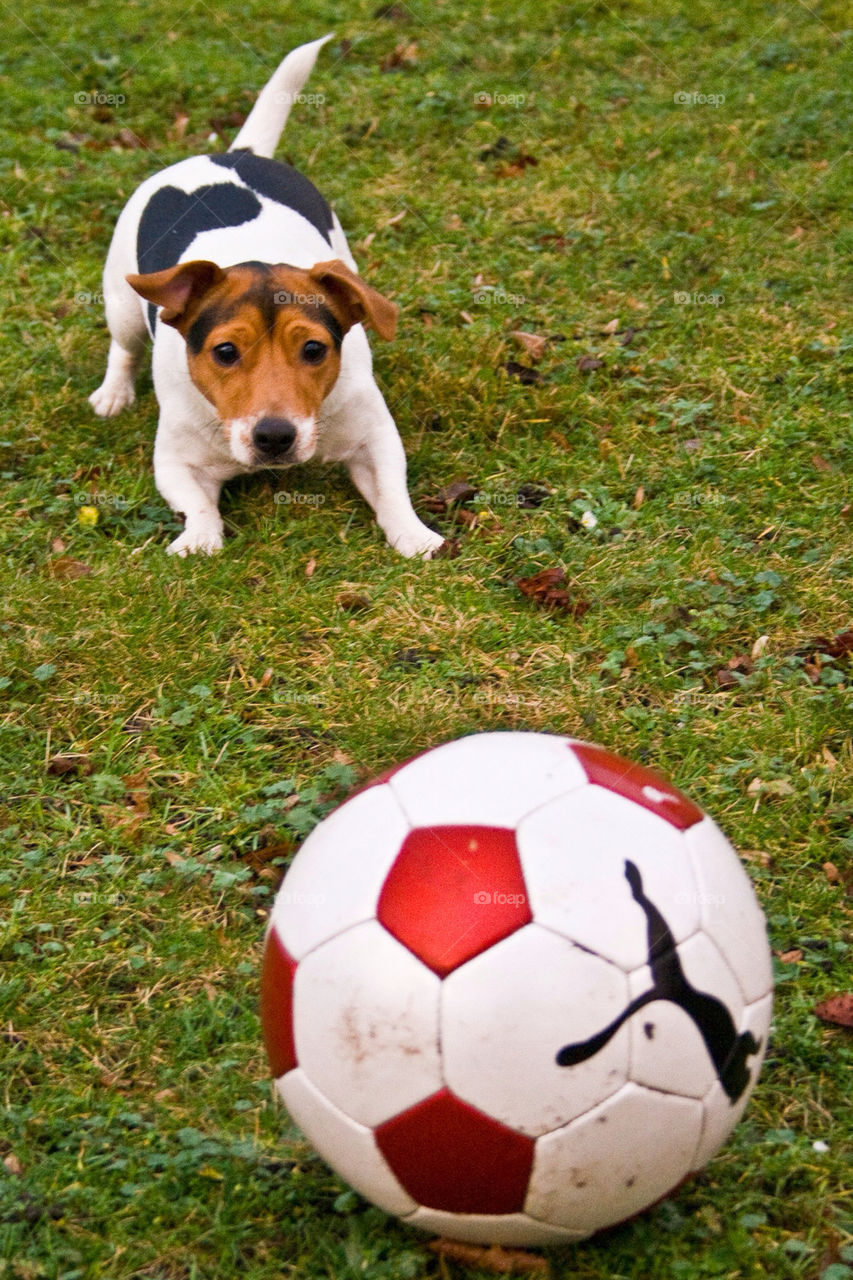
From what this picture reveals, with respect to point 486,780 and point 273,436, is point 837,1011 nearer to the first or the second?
point 486,780

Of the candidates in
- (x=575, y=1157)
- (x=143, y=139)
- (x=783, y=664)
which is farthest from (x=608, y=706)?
(x=143, y=139)

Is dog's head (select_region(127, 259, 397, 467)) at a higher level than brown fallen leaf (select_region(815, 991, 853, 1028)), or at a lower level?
higher

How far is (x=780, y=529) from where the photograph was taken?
4777mm

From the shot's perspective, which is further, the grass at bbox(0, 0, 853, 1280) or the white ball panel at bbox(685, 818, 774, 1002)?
the grass at bbox(0, 0, 853, 1280)

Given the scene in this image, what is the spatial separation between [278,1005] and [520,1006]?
510 millimetres

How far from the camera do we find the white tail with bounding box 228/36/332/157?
240 inches

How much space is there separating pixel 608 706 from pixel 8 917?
1.83 meters

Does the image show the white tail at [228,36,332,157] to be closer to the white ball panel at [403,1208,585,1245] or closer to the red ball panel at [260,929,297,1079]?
the red ball panel at [260,929,297,1079]

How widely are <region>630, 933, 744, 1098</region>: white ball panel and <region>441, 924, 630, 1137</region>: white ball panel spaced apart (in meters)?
0.03

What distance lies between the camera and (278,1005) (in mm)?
2430

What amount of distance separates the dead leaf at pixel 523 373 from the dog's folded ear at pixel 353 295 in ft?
3.47

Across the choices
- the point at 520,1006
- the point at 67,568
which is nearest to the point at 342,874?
the point at 520,1006

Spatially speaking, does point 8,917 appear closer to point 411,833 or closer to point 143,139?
point 411,833

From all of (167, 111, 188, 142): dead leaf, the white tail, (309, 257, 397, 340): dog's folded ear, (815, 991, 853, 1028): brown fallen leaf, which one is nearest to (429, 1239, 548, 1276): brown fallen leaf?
(815, 991, 853, 1028): brown fallen leaf
